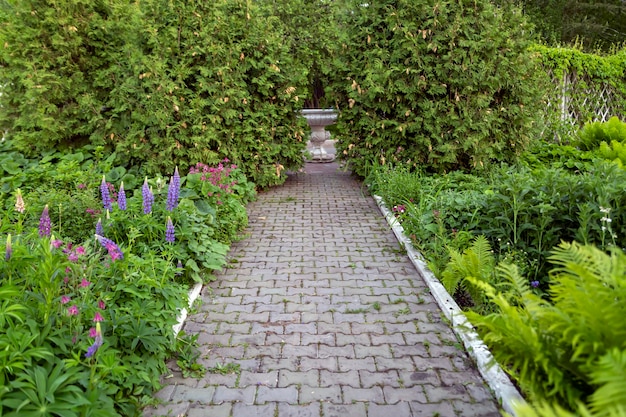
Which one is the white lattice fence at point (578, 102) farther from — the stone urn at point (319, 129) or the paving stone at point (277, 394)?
the paving stone at point (277, 394)

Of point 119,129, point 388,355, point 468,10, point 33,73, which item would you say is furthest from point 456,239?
point 33,73

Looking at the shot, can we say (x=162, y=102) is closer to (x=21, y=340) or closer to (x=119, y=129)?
(x=119, y=129)

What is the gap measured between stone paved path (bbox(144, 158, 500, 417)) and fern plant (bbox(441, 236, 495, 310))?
276 mm

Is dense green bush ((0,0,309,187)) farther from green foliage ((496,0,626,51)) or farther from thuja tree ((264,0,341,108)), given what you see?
green foliage ((496,0,626,51))

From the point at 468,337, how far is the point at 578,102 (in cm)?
1068

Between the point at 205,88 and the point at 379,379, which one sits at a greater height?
the point at 205,88

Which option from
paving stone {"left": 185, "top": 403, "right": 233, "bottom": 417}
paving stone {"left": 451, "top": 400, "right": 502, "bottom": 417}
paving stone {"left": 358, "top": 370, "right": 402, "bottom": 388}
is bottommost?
paving stone {"left": 358, "top": 370, "right": 402, "bottom": 388}

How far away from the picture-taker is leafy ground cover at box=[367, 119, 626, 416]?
183 centimetres

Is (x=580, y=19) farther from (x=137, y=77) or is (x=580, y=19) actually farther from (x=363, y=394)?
(x=363, y=394)

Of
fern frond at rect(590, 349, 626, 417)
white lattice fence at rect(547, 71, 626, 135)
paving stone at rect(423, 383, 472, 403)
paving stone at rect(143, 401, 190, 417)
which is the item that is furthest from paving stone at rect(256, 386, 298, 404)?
white lattice fence at rect(547, 71, 626, 135)

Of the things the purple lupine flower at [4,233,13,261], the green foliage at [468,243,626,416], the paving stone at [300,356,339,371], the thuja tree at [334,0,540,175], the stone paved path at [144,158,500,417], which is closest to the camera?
the green foliage at [468,243,626,416]

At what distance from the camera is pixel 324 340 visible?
3566 millimetres

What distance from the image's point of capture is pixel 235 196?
678 cm

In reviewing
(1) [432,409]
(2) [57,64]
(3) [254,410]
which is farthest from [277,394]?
(2) [57,64]
